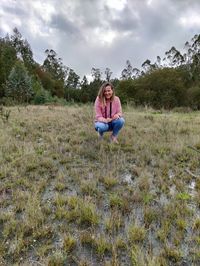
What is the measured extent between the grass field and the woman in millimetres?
324

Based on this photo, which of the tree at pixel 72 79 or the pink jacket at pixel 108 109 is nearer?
the pink jacket at pixel 108 109

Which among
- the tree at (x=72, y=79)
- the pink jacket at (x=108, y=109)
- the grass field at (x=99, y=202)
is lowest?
the grass field at (x=99, y=202)

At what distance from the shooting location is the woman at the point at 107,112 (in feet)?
16.5

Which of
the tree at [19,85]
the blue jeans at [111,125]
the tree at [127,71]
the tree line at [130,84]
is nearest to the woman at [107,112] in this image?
the blue jeans at [111,125]

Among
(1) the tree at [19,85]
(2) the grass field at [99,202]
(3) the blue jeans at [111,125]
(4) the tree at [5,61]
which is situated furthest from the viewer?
(4) the tree at [5,61]

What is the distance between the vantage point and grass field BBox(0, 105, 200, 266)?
217cm

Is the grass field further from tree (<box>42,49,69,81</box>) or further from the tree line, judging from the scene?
tree (<box>42,49,69,81</box>)

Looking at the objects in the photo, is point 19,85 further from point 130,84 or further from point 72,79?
point 72,79

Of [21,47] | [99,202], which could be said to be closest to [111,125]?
[99,202]

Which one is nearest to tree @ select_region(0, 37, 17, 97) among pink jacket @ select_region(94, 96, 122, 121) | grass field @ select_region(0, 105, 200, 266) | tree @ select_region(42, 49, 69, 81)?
tree @ select_region(42, 49, 69, 81)

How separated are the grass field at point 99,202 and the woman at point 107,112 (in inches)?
12.7

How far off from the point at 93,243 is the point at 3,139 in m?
3.67

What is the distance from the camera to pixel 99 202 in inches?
116

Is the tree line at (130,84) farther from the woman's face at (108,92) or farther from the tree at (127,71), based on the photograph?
the woman's face at (108,92)
